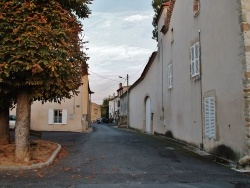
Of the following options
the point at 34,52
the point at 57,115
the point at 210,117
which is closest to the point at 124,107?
the point at 57,115

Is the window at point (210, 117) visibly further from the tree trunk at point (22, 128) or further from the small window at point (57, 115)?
the small window at point (57, 115)

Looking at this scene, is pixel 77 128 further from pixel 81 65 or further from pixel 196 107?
pixel 81 65

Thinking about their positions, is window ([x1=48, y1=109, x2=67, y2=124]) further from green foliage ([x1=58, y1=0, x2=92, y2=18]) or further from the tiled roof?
green foliage ([x1=58, y1=0, x2=92, y2=18])

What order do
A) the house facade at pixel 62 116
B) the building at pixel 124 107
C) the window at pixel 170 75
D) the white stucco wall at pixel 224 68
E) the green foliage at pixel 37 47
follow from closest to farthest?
1. the green foliage at pixel 37 47
2. the white stucco wall at pixel 224 68
3. the window at pixel 170 75
4. the house facade at pixel 62 116
5. the building at pixel 124 107

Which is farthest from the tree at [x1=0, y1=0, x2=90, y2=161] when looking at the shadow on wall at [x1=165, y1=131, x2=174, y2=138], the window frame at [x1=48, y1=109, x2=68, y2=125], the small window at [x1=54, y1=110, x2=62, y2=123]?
the small window at [x1=54, y1=110, x2=62, y2=123]

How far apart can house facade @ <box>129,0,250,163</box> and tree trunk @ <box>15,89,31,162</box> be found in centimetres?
674

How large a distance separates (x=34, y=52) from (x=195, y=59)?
8137 mm

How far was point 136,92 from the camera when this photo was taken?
37906mm

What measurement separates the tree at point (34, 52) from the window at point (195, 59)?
582 centimetres

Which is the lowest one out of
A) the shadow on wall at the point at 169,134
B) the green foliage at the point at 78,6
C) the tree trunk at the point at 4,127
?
the shadow on wall at the point at 169,134

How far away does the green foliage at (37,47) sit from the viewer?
10148mm

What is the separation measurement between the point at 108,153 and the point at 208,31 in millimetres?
6280

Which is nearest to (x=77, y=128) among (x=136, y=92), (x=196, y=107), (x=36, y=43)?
(x=136, y=92)

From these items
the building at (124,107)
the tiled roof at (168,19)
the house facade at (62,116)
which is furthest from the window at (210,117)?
the building at (124,107)
